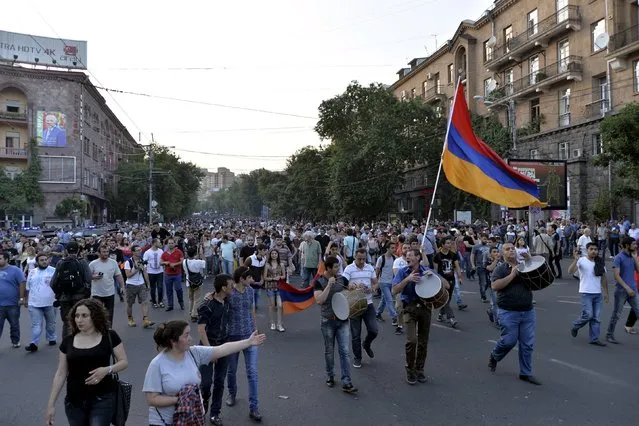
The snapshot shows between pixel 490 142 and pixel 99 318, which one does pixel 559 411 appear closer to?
pixel 99 318

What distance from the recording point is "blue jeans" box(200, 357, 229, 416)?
5238 mm

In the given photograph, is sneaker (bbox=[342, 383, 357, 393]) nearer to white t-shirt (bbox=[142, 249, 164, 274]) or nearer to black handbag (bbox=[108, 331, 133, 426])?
black handbag (bbox=[108, 331, 133, 426])

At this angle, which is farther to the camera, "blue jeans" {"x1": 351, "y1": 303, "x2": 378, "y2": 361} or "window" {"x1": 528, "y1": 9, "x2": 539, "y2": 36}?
"window" {"x1": 528, "y1": 9, "x2": 539, "y2": 36}

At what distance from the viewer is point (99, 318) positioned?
156 inches

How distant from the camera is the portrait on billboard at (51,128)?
49094mm

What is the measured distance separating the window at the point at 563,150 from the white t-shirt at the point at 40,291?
29891 millimetres

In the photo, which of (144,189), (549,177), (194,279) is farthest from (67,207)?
(194,279)

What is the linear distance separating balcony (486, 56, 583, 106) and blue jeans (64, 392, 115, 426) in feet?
106

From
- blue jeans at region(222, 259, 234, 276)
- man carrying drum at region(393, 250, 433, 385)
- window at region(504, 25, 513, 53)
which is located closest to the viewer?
man carrying drum at region(393, 250, 433, 385)

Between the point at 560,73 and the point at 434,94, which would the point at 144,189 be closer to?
the point at 434,94

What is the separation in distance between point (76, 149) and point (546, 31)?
41913 mm

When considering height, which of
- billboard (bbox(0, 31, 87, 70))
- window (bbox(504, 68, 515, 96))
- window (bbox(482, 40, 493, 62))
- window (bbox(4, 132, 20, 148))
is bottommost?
window (bbox(4, 132, 20, 148))

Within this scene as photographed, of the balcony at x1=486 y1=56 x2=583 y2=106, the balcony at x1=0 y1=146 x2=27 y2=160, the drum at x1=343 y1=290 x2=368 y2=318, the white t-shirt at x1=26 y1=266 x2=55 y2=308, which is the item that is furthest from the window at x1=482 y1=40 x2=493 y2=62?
the balcony at x1=0 y1=146 x2=27 y2=160

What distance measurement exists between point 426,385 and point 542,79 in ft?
103
